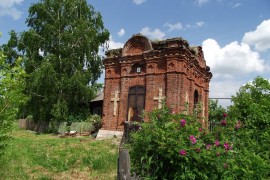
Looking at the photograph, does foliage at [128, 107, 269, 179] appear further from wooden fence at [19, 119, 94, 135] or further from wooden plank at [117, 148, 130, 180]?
wooden fence at [19, 119, 94, 135]

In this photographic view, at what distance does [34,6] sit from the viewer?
24.7m

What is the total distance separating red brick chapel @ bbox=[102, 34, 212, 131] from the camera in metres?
16.0

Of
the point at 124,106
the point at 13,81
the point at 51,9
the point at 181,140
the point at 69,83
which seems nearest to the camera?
the point at 181,140

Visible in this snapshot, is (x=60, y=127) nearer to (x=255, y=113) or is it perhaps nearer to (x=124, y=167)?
(x=255, y=113)

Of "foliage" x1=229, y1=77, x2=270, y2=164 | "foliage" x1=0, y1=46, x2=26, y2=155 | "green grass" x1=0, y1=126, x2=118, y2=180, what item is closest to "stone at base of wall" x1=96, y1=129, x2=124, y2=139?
"green grass" x1=0, y1=126, x2=118, y2=180

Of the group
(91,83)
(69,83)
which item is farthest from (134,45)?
(91,83)

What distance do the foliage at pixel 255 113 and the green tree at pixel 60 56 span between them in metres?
15.2

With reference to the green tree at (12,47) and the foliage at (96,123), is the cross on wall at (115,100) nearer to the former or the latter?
the foliage at (96,123)

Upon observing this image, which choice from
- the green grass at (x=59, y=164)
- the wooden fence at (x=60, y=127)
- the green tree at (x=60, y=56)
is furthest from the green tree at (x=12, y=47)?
the green grass at (x=59, y=164)

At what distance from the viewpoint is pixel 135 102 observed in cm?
1728

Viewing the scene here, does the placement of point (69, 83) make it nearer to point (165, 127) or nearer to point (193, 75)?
point (193, 75)

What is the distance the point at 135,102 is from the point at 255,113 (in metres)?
9.54

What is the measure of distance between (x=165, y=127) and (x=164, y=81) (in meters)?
11.7

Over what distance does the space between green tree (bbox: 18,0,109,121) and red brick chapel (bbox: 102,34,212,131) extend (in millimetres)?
5262
